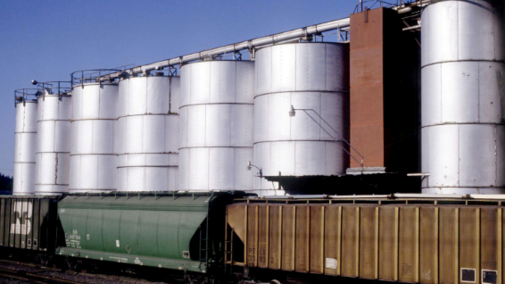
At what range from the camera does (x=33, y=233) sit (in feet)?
106

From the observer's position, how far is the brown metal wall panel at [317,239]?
18953mm

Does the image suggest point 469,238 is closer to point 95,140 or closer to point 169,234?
point 169,234

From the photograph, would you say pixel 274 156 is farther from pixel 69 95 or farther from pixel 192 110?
pixel 69 95

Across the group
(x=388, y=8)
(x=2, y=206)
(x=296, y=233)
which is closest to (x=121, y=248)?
(x=296, y=233)

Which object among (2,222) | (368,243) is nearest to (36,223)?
(2,222)

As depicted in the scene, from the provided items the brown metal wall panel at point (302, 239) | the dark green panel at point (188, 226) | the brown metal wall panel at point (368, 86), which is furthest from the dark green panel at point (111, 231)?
the brown metal wall panel at point (368, 86)

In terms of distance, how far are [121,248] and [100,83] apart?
31105 mm

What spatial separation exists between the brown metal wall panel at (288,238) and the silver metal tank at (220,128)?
21.8 metres

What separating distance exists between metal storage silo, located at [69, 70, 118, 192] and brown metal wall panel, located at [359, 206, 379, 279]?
39.3 m

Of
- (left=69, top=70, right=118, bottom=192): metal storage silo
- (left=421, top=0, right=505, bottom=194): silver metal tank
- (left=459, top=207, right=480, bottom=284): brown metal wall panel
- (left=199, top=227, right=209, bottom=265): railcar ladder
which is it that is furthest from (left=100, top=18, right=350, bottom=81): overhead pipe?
(left=459, top=207, right=480, bottom=284): brown metal wall panel

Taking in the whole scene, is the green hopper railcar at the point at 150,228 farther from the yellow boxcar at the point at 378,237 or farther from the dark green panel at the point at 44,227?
the yellow boxcar at the point at 378,237

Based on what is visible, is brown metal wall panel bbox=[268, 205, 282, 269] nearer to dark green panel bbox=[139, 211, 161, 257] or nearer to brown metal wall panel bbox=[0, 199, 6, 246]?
dark green panel bbox=[139, 211, 161, 257]

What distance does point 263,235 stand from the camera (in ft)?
68.8

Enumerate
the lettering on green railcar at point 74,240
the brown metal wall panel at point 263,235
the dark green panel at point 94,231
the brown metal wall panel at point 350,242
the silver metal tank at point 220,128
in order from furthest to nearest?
the silver metal tank at point 220,128
the lettering on green railcar at point 74,240
the dark green panel at point 94,231
the brown metal wall panel at point 263,235
the brown metal wall panel at point 350,242
